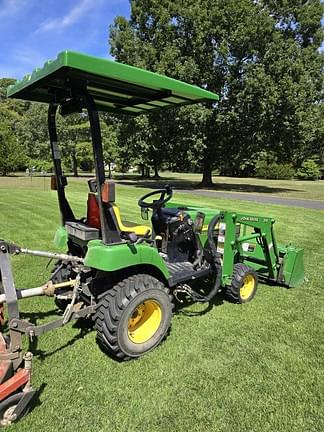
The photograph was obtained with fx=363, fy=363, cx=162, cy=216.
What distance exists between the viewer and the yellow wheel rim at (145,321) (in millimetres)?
3299

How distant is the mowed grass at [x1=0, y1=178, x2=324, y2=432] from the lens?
8.15 ft

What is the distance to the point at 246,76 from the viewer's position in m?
19.7

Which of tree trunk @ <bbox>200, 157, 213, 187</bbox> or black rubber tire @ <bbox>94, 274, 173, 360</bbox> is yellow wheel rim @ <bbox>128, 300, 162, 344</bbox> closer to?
black rubber tire @ <bbox>94, 274, 173, 360</bbox>

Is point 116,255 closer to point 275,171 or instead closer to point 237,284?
point 237,284

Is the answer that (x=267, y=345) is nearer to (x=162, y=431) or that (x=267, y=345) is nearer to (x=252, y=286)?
(x=252, y=286)

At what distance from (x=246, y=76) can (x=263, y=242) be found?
677 inches

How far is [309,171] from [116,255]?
43816 mm

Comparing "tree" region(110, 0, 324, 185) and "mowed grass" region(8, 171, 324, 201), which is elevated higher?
"tree" region(110, 0, 324, 185)

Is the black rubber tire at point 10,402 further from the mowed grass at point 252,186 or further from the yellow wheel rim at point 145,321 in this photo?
the mowed grass at point 252,186

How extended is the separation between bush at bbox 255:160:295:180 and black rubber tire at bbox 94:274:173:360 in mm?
42063

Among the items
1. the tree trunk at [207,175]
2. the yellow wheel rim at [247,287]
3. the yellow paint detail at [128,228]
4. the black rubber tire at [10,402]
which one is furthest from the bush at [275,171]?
the black rubber tire at [10,402]

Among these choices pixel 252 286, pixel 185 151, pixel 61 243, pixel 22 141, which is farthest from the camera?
pixel 22 141

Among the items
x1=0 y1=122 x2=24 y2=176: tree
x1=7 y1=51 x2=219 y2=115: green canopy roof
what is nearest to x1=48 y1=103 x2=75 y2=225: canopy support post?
x1=7 y1=51 x2=219 y2=115: green canopy roof

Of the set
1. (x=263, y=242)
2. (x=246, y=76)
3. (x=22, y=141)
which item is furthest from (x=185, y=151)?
(x=22, y=141)
